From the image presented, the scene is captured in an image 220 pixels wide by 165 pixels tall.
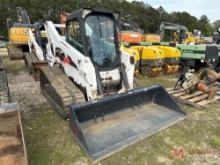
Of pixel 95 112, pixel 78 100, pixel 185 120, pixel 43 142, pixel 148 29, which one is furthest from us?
pixel 148 29

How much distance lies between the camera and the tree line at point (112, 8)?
41406 mm

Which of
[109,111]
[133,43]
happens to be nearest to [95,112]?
[109,111]

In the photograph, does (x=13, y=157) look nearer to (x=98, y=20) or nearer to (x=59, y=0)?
(x=98, y=20)

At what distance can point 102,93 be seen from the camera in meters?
4.04

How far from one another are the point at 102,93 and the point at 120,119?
24.2 inches

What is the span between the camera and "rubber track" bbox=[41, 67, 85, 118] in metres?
3.81

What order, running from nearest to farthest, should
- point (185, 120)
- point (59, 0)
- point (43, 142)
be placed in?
point (43, 142), point (185, 120), point (59, 0)

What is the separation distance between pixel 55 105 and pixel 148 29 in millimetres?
52827

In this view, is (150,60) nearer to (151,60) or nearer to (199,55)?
(151,60)

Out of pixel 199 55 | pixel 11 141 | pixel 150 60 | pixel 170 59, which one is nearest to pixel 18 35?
pixel 150 60

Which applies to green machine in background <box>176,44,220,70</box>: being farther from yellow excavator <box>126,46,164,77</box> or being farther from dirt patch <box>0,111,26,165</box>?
dirt patch <box>0,111,26,165</box>

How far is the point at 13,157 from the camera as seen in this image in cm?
245

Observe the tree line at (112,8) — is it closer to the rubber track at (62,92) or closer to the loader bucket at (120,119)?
the rubber track at (62,92)

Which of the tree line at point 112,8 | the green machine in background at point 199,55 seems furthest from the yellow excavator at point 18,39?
the tree line at point 112,8
